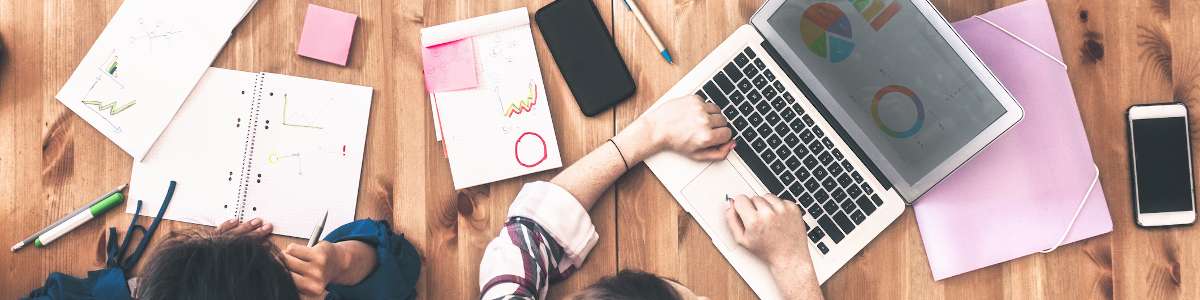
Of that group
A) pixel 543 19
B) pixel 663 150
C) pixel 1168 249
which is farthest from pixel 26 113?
pixel 1168 249

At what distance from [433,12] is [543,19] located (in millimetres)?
151

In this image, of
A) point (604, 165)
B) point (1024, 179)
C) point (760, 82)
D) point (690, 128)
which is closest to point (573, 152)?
point (604, 165)

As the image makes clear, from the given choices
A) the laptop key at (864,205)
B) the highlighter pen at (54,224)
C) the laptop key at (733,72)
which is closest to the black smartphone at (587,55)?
the laptop key at (733,72)

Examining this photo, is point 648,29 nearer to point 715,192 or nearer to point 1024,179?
point 715,192

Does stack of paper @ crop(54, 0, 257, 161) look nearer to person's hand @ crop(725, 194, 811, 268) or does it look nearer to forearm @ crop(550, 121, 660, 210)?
forearm @ crop(550, 121, 660, 210)

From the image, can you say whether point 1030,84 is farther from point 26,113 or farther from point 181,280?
point 26,113

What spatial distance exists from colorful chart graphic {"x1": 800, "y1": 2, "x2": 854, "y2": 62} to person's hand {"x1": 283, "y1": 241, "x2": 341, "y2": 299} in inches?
25.6

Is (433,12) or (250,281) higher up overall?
(433,12)

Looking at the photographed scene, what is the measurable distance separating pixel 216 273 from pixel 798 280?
676 millimetres

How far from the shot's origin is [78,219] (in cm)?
107

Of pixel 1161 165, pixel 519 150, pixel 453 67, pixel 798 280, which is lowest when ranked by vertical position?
Result: pixel 1161 165

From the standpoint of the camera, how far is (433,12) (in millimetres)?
1067

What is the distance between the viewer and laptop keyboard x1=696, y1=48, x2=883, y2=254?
102 cm

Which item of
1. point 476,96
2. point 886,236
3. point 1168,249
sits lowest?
point 1168,249
